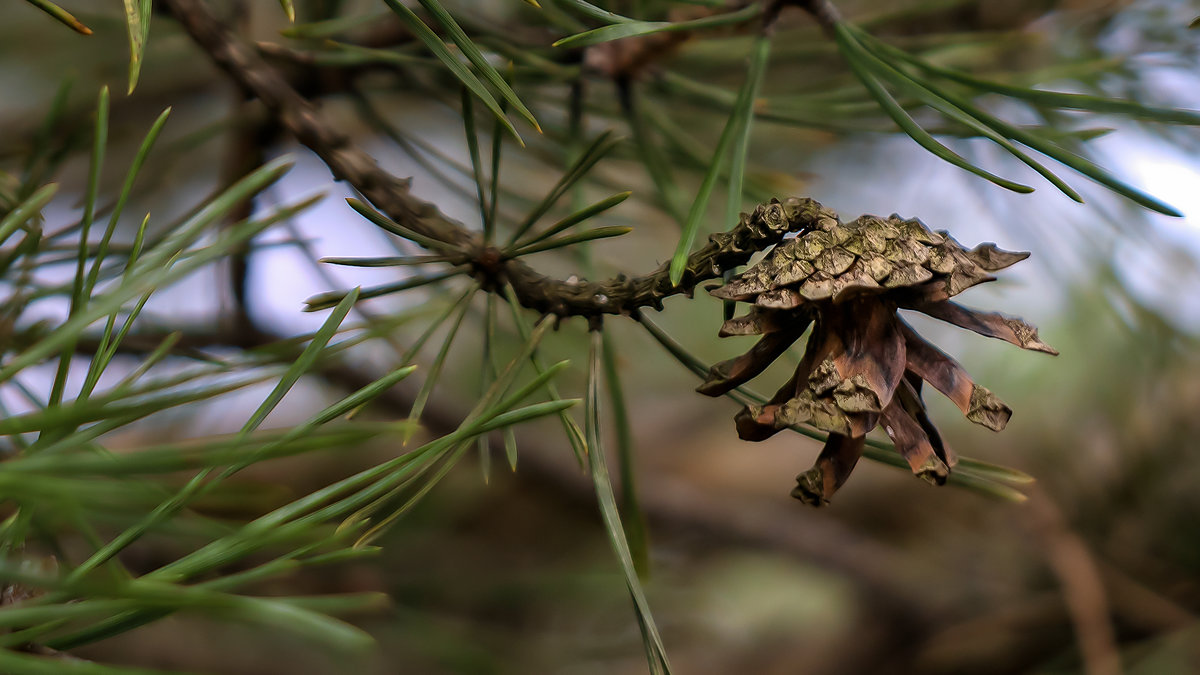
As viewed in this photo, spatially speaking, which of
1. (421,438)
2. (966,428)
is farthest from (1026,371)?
(421,438)

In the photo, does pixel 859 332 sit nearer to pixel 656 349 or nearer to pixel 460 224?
pixel 460 224

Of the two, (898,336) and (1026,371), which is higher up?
(1026,371)

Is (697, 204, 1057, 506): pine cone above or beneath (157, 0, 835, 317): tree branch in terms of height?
beneath

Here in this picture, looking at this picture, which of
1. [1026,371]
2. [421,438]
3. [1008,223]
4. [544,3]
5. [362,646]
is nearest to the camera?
[362,646]

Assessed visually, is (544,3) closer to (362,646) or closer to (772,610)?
(362,646)

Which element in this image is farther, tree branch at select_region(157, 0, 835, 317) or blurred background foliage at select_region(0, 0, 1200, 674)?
blurred background foliage at select_region(0, 0, 1200, 674)

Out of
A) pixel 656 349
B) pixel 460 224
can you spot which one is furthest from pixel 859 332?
pixel 656 349
